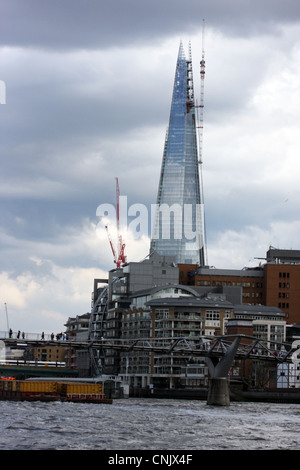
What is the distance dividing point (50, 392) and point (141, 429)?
198 feet

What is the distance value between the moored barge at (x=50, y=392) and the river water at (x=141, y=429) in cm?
1996

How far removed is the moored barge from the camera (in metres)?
144

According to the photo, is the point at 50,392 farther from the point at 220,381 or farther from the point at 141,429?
the point at 141,429

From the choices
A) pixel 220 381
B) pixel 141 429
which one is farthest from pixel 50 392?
pixel 141 429

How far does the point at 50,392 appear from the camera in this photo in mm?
149250

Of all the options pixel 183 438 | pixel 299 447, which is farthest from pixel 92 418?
pixel 299 447

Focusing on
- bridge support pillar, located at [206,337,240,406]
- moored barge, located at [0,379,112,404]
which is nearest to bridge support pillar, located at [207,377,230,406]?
bridge support pillar, located at [206,337,240,406]

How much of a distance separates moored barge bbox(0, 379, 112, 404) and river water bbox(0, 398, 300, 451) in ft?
65.5

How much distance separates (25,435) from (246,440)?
59.6 ft

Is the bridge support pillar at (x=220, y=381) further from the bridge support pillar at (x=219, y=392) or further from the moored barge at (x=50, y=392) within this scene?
the moored barge at (x=50, y=392)

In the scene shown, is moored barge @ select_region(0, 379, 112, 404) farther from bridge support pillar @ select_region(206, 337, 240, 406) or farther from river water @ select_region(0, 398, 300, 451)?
river water @ select_region(0, 398, 300, 451)

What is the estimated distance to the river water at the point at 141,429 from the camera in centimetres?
7681

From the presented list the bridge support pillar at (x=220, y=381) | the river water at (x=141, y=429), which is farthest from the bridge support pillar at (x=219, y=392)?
the river water at (x=141, y=429)
